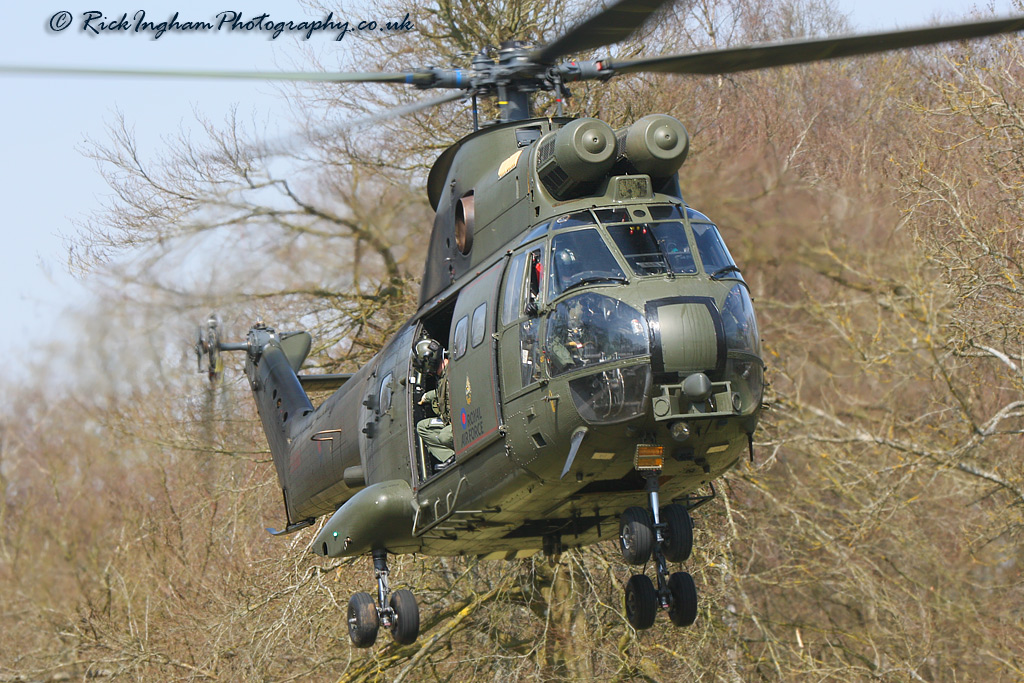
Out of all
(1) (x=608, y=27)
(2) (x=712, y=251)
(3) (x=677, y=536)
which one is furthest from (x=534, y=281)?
(3) (x=677, y=536)

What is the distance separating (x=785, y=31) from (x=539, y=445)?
12889 mm

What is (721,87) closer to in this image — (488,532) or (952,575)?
(952,575)

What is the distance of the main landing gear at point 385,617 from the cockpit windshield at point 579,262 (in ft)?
10.2

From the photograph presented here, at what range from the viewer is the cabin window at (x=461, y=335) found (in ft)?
30.0

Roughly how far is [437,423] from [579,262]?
7.46ft

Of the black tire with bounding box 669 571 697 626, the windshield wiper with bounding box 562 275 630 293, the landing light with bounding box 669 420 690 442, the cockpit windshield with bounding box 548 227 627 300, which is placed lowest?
the black tire with bounding box 669 571 697 626

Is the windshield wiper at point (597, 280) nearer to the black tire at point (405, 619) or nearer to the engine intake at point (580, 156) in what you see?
the engine intake at point (580, 156)

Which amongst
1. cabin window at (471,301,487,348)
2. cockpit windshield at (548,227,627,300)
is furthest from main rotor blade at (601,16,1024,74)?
cabin window at (471,301,487,348)

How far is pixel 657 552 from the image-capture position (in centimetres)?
830

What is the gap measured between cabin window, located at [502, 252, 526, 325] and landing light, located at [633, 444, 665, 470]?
128 centimetres

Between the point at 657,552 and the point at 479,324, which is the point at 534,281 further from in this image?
the point at 657,552

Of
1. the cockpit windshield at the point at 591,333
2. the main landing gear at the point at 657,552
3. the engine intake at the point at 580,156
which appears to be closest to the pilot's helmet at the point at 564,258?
the cockpit windshield at the point at 591,333

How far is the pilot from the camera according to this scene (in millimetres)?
9695

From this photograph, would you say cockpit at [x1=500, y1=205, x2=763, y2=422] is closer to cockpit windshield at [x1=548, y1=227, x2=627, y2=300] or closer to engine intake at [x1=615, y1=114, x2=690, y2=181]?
cockpit windshield at [x1=548, y1=227, x2=627, y2=300]
